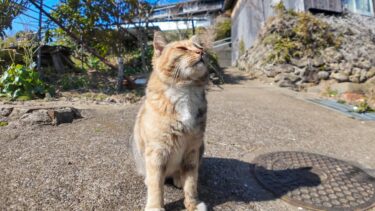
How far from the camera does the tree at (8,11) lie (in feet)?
25.3

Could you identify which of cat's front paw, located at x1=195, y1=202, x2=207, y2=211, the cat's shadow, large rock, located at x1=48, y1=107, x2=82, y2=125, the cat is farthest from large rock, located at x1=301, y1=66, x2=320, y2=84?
cat's front paw, located at x1=195, y1=202, x2=207, y2=211

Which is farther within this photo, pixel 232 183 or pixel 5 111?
pixel 5 111

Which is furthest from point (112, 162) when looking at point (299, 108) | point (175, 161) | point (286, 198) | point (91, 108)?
point (299, 108)

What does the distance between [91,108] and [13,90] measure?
6.00ft

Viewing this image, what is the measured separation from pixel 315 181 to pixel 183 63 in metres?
2.13

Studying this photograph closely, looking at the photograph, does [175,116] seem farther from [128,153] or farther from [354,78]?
[354,78]

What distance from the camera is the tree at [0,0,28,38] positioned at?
7.71 m

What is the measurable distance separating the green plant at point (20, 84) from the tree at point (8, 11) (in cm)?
166

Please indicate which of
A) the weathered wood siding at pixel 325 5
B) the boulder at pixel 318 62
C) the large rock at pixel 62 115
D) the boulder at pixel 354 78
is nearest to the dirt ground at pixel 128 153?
the large rock at pixel 62 115

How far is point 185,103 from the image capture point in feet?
8.48

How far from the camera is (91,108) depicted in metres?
6.33

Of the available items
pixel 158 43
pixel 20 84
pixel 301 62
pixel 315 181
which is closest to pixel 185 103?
pixel 158 43

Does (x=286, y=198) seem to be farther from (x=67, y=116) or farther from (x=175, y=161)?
(x=67, y=116)

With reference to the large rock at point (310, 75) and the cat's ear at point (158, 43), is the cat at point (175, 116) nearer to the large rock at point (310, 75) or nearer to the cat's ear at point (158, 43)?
the cat's ear at point (158, 43)
